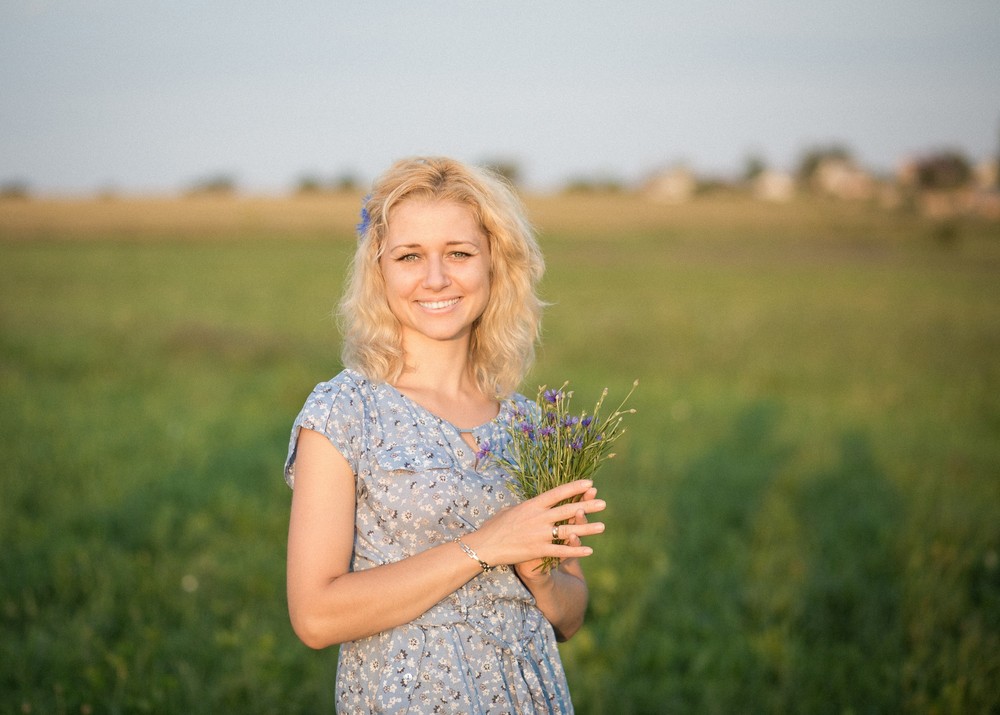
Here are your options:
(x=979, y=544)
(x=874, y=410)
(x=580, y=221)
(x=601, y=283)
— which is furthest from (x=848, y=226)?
(x=979, y=544)

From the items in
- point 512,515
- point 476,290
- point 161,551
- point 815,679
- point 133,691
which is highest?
point 476,290

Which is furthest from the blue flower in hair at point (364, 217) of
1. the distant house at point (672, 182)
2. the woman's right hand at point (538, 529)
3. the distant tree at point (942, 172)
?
the distant house at point (672, 182)

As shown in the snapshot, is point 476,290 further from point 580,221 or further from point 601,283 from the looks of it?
point 580,221

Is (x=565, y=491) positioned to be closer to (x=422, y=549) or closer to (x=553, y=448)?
(x=553, y=448)

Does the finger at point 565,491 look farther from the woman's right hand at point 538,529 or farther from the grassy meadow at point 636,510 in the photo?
the grassy meadow at point 636,510

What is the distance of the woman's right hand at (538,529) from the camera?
181cm

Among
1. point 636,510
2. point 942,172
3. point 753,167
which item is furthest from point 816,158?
point 636,510

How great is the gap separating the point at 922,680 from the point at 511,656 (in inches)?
105

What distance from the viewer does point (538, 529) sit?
6.00 feet

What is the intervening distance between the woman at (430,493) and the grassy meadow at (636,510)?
0.67m

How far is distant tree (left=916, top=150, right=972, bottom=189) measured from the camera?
65.1 meters

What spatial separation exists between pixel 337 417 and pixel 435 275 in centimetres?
44

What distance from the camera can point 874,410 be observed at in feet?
31.3

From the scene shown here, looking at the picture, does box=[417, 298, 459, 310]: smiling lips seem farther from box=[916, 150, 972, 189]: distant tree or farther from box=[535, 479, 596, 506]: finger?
box=[916, 150, 972, 189]: distant tree
